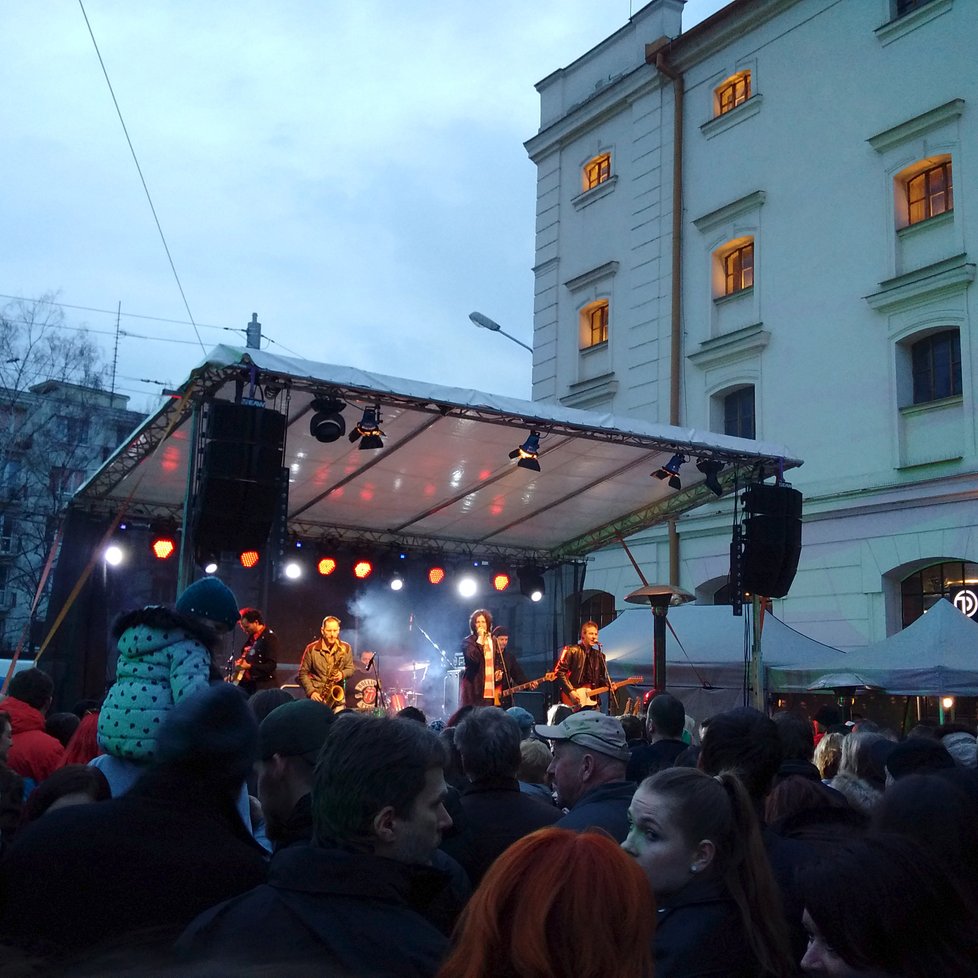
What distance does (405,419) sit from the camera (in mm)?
11367

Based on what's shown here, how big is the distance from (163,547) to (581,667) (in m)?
6.22

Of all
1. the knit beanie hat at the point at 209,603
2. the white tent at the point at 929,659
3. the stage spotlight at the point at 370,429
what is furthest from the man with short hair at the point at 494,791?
the white tent at the point at 929,659

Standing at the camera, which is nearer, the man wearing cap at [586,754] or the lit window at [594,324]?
the man wearing cap at [586,754]

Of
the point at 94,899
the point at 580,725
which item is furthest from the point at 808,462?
the point at 94,899

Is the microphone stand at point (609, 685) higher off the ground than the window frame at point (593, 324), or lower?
lower

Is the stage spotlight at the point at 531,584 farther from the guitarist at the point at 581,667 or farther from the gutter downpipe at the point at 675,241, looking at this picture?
the gutter downpipe at the point at 675,241

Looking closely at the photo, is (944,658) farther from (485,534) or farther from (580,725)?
(580,725)

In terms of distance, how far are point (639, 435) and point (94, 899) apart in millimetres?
9655

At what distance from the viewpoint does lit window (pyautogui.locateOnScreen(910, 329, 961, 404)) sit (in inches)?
608

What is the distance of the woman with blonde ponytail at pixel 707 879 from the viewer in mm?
2215

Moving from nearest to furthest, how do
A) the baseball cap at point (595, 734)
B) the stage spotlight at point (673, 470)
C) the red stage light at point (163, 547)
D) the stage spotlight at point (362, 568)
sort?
the baseball cap at point (595, 734)
the stage spotlight at point (673, 470)
the red stage light at point (163, 547)
the stage spotlight at point (362, 568)

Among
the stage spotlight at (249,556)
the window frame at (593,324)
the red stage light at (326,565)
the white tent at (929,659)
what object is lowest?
the white tent at (929,659)

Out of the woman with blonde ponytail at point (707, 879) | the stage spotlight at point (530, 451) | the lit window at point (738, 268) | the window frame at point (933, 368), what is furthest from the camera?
the lit window at point (738, 268)

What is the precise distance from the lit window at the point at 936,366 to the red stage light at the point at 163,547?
462 inches
